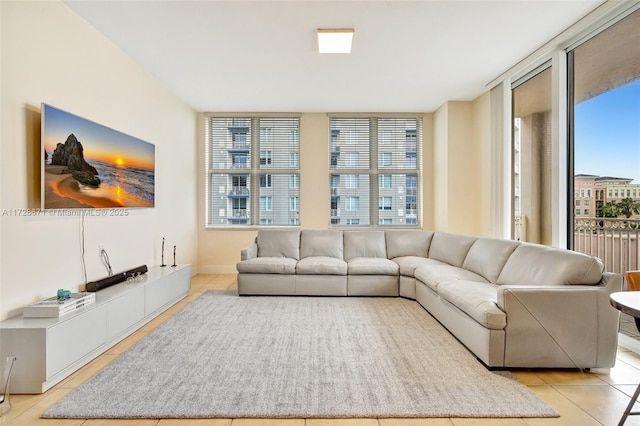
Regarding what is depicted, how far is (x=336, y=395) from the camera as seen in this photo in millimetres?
2021

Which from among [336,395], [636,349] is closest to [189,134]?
[336,395]

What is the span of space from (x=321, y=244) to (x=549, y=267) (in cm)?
297

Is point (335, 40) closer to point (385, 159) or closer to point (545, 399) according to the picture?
point (385, 159)

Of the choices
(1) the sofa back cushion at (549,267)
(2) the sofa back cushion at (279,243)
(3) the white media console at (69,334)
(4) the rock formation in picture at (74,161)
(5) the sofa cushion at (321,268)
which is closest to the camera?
(3) the white media console at (69,334)

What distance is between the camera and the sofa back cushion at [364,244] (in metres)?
→ 4.96

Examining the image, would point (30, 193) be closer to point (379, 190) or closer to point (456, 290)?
point (456, 290)

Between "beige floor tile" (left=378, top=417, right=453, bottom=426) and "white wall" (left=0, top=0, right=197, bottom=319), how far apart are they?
258cm

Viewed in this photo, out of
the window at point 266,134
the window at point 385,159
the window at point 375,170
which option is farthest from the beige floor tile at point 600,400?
the window at point 266,134

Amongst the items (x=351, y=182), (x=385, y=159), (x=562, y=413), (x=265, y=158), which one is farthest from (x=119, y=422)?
(x=385, y=159)

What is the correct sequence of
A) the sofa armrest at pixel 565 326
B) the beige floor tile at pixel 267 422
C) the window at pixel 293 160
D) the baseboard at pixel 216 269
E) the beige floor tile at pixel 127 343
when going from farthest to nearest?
the window at pixel 293 160 < the baseboard at pixel 216 269 < the beige floor tile at pixel 127 343 < the sofa armrest at pixel 565 326 < the beige floor tile at pixel 267 422

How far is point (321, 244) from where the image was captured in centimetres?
499

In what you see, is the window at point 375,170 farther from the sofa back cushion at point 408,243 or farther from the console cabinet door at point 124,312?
the console cabinet door at point 124,312

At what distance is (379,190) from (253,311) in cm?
338

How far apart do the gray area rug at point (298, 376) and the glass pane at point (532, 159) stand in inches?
71.5
